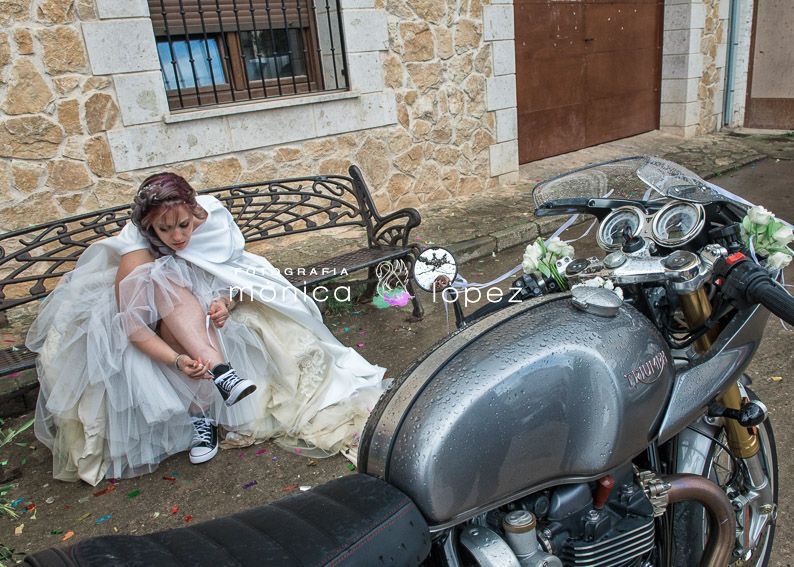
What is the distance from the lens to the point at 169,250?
106 inches

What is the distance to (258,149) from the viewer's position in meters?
4.93

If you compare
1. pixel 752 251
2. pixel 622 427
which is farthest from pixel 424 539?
pixel 752 251

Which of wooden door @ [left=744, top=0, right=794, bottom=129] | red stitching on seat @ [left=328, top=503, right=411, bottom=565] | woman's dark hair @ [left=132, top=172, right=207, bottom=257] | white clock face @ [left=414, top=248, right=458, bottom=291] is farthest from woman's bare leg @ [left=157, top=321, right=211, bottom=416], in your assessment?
wooden door @ [left=744, top=0, right=794, bottom=129]

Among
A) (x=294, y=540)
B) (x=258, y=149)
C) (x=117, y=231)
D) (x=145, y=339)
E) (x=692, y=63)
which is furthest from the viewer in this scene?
(x=692, y=63)

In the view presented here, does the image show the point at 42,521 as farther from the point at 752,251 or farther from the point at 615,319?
the point at 752,251

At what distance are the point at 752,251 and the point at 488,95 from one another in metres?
5.27

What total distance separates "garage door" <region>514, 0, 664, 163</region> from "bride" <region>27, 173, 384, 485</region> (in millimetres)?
5260

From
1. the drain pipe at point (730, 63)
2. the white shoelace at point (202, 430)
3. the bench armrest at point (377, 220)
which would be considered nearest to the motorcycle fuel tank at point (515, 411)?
the white shoelace at point (202, 430)

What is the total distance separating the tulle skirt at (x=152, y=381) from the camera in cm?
252

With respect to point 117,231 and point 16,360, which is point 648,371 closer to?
point 16,360

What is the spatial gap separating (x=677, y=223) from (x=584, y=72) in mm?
7106

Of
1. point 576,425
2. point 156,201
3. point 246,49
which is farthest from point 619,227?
point 246,49

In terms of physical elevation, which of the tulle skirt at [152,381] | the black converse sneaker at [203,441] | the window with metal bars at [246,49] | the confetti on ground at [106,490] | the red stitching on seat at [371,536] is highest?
the window with metal bars at [246,49]

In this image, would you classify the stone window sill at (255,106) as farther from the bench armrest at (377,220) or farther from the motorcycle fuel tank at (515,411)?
the motorcycle fuel tank at (515,411)
